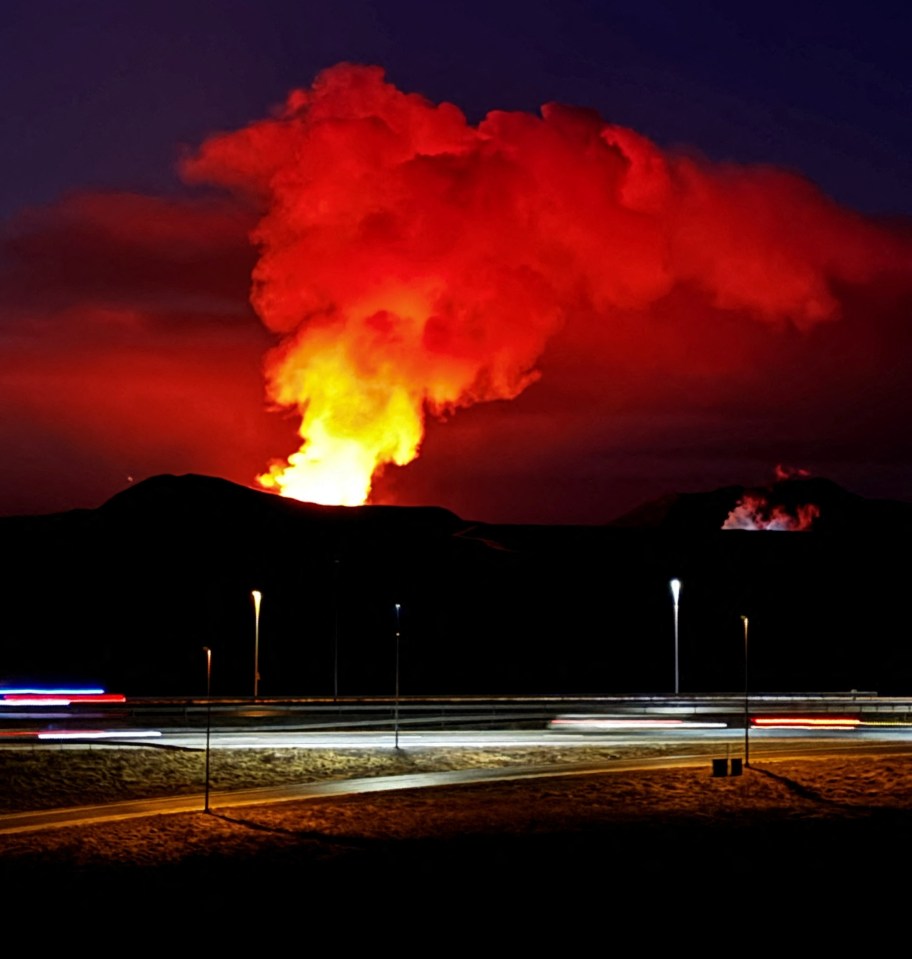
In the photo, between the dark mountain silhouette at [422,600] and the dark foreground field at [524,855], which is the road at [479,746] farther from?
the dark mountain silhouette at [422,600]

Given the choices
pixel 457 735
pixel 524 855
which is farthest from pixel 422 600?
pixel 524 855

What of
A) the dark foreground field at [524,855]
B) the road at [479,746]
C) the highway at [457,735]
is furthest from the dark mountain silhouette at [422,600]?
the dark foreground field at [524,855]

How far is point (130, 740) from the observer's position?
54656 mm

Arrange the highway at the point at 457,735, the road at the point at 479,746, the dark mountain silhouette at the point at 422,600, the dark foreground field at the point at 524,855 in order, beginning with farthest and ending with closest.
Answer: the dark mountain silhouette at the point at 422,600
the highway at the point at 457,735
the road at the point at 479,746
the dark foreground field at the point at 524,855

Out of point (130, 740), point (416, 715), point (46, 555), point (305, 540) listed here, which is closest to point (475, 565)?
point (305, 540)

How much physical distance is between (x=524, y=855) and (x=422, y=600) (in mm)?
112178

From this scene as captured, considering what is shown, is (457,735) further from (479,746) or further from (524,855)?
(524,855)

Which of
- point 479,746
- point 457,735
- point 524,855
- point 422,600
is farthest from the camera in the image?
point 422,600

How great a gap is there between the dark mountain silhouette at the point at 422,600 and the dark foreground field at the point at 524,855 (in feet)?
192

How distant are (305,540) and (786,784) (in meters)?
134

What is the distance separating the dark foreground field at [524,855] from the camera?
31781 mm

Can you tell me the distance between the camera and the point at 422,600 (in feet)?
485

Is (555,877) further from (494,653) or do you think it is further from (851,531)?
(851,531)

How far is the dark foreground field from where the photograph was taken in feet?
104
